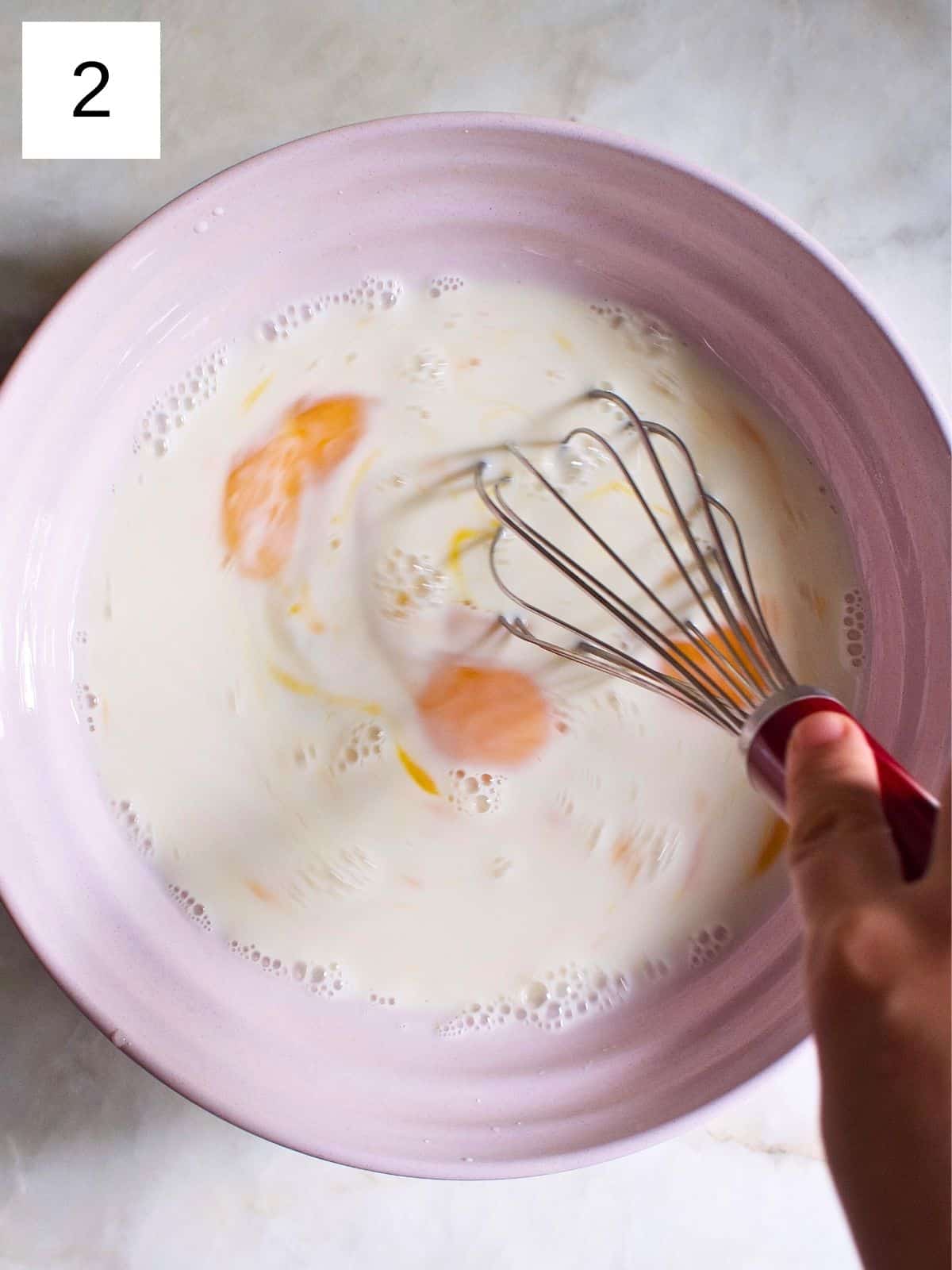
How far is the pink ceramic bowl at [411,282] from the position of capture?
0.55 meters

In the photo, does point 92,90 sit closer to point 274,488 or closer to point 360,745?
point 274,488

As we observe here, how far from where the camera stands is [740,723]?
46 cm

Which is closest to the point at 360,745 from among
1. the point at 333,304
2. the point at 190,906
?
the point at 190,906

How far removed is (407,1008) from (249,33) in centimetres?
60

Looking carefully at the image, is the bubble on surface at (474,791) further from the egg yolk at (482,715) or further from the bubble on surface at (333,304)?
the bubble on surface at (333,304)

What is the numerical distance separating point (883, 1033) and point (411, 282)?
484mm

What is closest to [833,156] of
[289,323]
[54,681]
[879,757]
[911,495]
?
[911,495]

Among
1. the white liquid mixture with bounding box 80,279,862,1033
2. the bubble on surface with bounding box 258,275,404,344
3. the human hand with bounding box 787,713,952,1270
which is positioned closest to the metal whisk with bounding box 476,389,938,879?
the white liquid mixture with bounding box 80,279,862,1033

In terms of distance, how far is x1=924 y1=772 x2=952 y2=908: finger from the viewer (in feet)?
1.02

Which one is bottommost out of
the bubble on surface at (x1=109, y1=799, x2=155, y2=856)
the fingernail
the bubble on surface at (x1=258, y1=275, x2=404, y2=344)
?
the bubble on surface at (x1=109, y1=799, x2=155, y2=856)

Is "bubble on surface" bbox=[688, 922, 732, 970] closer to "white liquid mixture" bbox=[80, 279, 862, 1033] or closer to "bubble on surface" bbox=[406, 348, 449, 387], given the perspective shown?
"white liquid mixture" bbox=[80, 279, 862, 1033]

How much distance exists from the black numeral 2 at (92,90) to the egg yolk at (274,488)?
0.23 meters

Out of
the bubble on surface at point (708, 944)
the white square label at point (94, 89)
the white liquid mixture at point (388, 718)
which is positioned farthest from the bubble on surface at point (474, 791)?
the white square label at point (94, 89)

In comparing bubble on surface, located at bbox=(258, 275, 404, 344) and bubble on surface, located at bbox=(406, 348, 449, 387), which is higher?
bubble on surface, located at bbox=(258, 275, 404, 344)
